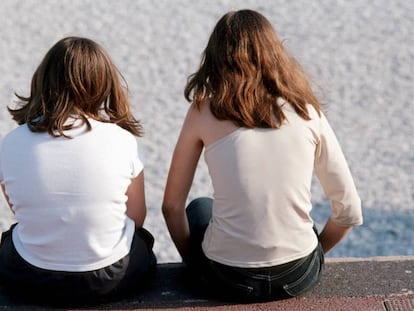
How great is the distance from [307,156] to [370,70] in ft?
11.5

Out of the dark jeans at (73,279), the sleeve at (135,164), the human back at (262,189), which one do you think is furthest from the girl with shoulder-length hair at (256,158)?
the dark jeans at (73,279)

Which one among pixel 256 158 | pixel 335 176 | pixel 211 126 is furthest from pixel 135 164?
pixel 335 176

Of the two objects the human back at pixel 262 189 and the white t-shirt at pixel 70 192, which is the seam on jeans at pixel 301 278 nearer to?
the human back at pixel 262 189

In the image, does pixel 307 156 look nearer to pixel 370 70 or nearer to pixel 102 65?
pixel 102 65

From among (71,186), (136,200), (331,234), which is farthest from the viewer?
(331,234)

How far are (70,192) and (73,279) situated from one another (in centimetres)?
27

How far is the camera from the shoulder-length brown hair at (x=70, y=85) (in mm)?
2619

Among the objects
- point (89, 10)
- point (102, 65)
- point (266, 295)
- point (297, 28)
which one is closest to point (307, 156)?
point (266, 295)

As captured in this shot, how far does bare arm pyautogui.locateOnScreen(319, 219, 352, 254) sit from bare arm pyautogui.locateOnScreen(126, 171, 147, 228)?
624 mm

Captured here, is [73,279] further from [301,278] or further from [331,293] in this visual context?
[331,293]

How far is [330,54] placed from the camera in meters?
6.16

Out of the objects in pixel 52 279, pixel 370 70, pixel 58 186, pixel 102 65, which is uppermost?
pixel 102 65

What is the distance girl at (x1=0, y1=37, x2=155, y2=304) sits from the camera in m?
2.55

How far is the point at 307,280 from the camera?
8.92ft
